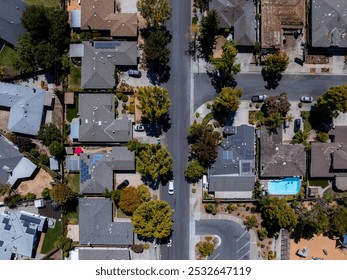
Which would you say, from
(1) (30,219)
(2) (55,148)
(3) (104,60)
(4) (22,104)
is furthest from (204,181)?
(4) (22,104)

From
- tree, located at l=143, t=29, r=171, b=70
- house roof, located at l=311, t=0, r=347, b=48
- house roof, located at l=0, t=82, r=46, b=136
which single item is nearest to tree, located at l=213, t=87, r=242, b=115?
tree, located at l=143, t=29, r=171, b=70

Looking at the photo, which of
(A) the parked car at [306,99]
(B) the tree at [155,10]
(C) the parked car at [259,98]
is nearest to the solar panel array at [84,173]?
(B) the tree at [155,10]

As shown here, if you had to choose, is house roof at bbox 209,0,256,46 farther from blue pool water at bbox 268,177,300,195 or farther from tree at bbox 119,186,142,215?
tree at bbox 119,186,142,215

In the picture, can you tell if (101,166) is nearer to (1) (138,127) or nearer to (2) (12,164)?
(1) (138,127)

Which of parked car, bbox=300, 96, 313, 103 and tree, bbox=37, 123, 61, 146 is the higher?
parked car, bbox=300, 96, 313, 103

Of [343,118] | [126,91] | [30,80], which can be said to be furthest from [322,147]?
[30,80]

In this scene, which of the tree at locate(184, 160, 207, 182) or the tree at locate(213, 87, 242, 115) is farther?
the tree at locate(184, 160, 207, 182)

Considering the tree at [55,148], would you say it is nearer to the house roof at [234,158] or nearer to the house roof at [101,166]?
the house roof at [101,166]
